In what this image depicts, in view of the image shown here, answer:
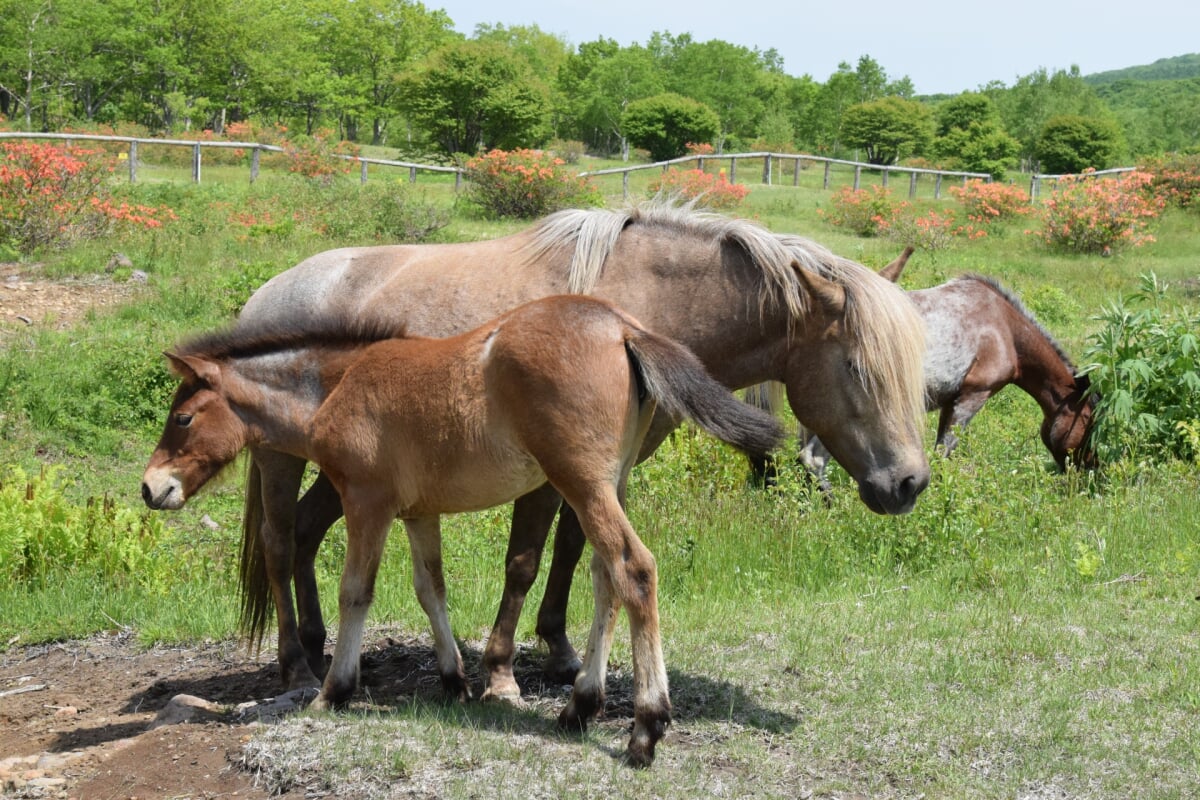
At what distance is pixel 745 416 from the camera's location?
160 inches

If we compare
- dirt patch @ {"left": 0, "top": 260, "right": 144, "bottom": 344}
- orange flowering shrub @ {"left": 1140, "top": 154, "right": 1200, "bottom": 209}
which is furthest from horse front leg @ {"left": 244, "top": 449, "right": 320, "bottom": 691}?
orange flowering shrub @ {"left": 1140, "top": 154, "right": 1200, "bottom": 209}

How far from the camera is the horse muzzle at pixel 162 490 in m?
4.62

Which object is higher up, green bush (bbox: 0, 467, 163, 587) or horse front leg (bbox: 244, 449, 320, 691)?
horse front leg (bbox: 244, 449, 320, 691)

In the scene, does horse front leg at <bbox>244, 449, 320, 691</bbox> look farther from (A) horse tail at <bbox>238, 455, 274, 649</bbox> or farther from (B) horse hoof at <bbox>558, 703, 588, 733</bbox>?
(B) horse hoof at <bbox>558, 703, 588, 733</bbox>

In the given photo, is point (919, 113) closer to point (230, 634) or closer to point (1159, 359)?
point (1159, 359)

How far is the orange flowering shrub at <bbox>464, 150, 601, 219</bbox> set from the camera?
24234 mm

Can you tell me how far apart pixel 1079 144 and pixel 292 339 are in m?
51.9

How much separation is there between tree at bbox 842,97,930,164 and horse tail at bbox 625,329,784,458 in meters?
55.8

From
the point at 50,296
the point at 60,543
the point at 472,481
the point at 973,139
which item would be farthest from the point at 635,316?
the point at 973,139

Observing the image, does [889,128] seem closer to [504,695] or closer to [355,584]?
[504,695]

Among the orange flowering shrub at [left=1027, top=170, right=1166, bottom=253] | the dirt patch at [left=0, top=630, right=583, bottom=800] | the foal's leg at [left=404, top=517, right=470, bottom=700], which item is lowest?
the dirt patch at [left=0, top=630, right=583, bottom=800]

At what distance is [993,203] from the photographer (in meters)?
28.4

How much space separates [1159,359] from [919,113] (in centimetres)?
5242

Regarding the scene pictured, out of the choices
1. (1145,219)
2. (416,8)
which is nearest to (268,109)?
(416,8)
